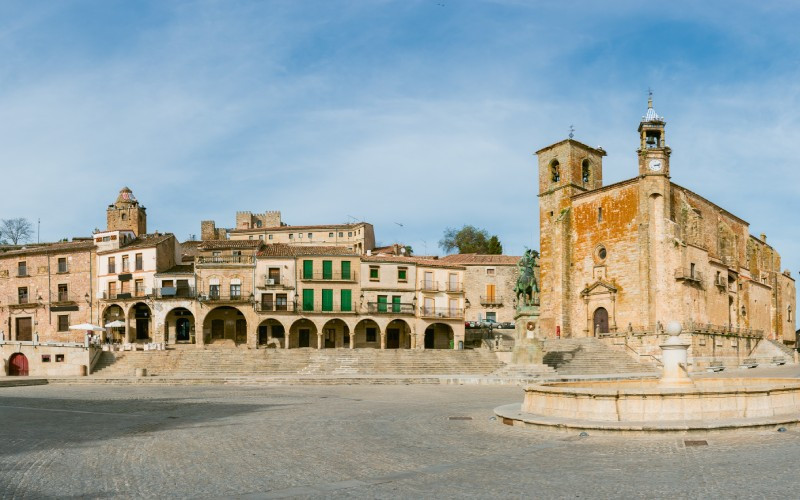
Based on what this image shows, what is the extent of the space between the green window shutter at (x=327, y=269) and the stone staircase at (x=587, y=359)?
15.8 m

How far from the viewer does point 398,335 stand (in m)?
54.3

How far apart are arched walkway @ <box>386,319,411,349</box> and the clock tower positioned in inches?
804

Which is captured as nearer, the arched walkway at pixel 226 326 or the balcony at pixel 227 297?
the balcony at pixel 227 297

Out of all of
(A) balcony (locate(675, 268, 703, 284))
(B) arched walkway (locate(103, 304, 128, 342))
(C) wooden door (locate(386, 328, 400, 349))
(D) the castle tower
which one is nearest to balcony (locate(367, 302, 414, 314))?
(C) wooden door (locate(386, 328, 400, 349))

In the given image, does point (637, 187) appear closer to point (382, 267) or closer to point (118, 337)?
point (382, 267)

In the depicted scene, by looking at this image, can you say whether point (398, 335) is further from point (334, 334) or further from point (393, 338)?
point (334, 334)

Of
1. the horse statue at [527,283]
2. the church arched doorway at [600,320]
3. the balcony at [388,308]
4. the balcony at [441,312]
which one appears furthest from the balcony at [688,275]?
the balcony at [388,308]

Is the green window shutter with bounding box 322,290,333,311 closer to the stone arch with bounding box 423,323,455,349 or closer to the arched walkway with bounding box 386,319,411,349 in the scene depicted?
the arched walkway with bounding box 386,319,411,349

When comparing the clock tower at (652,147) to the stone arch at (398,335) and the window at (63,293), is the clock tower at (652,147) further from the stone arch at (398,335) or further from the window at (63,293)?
the window at (63,293)

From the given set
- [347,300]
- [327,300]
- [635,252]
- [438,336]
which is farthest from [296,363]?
[635,252]

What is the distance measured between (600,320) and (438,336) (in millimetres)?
12069

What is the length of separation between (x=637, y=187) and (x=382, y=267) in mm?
19154

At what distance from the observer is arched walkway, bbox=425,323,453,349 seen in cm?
5450

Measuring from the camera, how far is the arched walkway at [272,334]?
168ft
